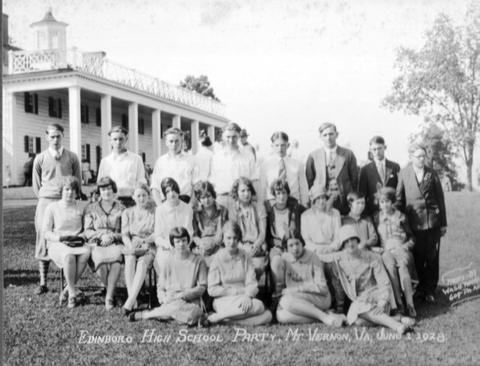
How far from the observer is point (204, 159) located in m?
6.51

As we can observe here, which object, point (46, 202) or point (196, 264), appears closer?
point (196, 264)

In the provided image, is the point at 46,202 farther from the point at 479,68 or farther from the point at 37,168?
the point at 479,68

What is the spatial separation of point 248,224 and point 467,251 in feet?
8.99

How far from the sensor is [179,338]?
17.1 feet

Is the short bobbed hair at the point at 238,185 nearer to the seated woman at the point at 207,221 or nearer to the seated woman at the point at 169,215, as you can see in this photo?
the seated woman at the point at 207,221

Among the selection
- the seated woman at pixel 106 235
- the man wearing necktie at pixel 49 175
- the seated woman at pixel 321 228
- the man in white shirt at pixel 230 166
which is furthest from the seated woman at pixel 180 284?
the man wearing necktie at pixel 49 175

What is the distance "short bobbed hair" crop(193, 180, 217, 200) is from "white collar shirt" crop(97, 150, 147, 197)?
85cm

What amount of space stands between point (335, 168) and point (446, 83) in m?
1.87

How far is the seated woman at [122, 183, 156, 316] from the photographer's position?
5594mm

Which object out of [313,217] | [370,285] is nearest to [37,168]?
[313,217]

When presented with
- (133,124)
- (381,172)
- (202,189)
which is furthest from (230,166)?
(133,124)

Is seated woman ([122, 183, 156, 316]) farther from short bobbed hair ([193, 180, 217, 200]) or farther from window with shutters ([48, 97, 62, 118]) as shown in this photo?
window with shutters ([48, 97, 62, 118])

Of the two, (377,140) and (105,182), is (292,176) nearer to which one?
(377,140)

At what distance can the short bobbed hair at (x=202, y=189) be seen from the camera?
573cm
